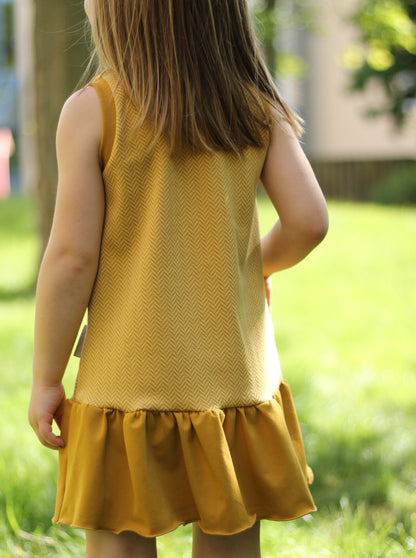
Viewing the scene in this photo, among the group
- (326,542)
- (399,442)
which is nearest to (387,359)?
(399,442)

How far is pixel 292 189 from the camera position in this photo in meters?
1.59

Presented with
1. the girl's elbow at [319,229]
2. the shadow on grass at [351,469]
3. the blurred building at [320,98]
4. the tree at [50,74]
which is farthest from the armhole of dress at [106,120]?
the blurred building at [320,98]

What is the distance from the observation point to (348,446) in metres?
3.33

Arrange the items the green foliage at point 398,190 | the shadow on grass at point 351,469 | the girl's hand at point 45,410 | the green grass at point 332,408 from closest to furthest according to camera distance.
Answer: the girl's hand at point 45,410
the green grass at point 332,408
the shadow on grass at point 351,469
the green foliage at point 398,190

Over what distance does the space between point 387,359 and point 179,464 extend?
11.7 feet

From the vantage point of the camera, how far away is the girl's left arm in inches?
57.6

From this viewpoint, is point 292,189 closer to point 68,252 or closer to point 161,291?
point 161,291

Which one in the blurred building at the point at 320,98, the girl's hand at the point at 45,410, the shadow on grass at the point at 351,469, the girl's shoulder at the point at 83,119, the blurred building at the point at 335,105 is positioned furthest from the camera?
the blurred building at the point at 320,98

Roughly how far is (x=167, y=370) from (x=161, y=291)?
154mm

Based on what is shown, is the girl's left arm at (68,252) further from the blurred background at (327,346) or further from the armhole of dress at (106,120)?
the blurred background at (327,346)

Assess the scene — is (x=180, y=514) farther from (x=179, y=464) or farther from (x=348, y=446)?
(x=348, y=446)

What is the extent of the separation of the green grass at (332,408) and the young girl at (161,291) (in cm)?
100

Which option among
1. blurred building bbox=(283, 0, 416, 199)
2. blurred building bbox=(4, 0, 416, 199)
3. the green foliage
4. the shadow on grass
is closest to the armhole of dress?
the shadow on grass

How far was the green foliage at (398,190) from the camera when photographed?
1359cm
